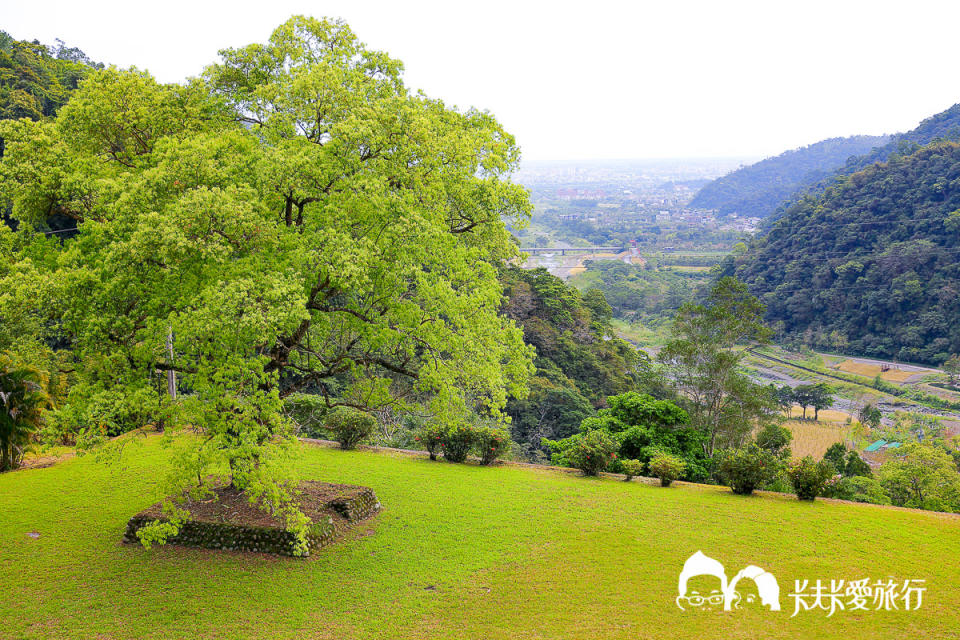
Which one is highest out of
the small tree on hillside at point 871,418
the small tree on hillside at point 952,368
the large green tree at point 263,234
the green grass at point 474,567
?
the large green tree at point 263,234

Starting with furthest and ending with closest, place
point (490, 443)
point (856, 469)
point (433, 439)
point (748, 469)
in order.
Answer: point (856, 469) < point (433, 439) < point (490, 443) < point (748, 469)

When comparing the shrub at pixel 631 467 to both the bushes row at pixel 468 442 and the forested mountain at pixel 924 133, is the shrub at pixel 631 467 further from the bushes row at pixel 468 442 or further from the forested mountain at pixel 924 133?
the forested mountain at pixel 924 133

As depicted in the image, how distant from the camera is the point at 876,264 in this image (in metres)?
53.6

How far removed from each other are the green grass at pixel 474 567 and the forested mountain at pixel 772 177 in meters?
146

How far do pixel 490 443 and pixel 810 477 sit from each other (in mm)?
7074

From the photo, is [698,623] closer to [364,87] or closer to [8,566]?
[364,87]

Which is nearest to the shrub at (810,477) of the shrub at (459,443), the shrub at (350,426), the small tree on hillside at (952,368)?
the shrub at (459,443)

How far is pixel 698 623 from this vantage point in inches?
280

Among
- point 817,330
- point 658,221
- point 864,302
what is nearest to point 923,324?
point 864,302

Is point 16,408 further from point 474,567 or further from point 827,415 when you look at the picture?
point 827,415

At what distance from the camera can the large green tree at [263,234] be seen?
24.7ft

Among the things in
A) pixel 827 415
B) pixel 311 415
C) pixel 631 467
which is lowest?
pixel 827 415

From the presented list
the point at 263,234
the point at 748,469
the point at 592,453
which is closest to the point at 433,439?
Result: the point at 592,453

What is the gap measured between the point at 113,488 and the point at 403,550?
6.94 metres
